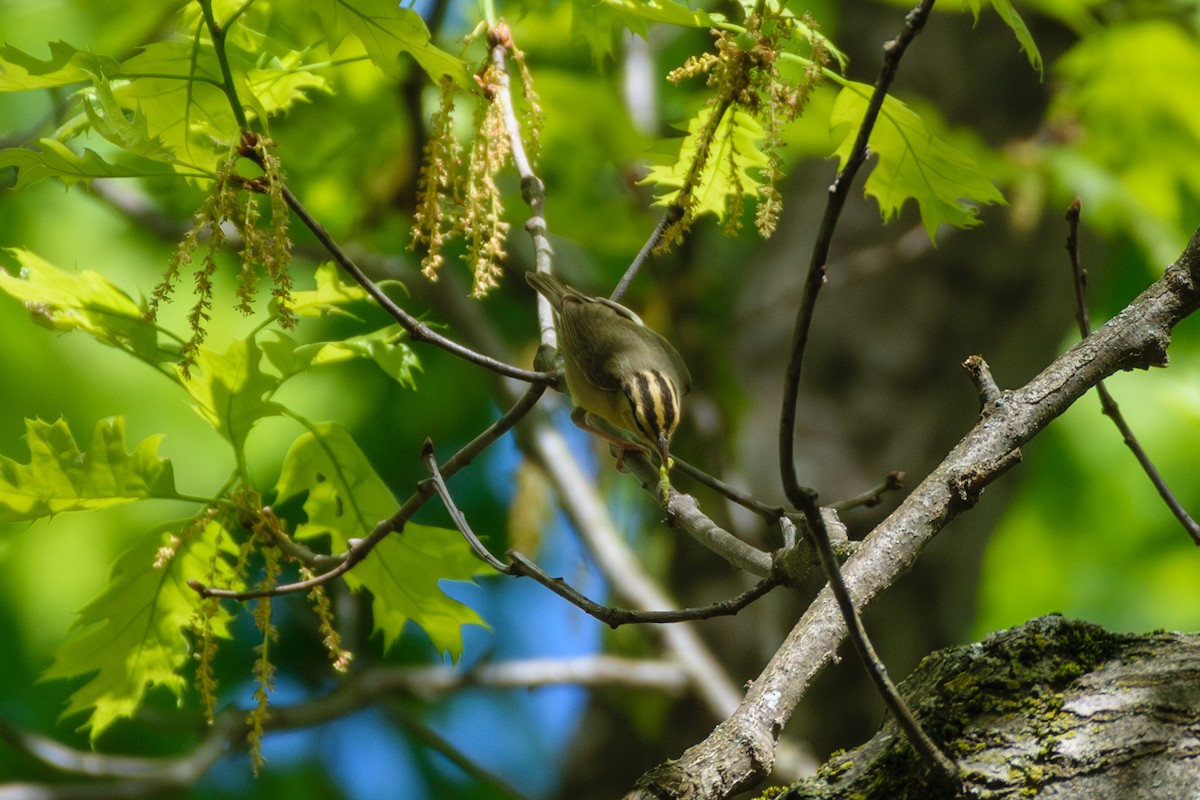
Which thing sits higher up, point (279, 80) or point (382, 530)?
point (279, 80)

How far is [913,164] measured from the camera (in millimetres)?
2129

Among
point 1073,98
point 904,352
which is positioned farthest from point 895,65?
point 904,352

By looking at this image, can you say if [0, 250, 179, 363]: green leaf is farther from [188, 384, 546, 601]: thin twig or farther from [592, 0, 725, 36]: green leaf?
[592, 0, 725, 36]: green leaf

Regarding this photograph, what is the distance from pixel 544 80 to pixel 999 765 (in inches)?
126

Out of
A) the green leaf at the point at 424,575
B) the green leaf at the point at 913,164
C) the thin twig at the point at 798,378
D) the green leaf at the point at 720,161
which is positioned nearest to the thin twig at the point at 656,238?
the green leaf at the point at 720,161

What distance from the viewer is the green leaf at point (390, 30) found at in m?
1.78

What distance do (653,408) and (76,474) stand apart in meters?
1.30

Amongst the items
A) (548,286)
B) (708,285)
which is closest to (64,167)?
(548,286)

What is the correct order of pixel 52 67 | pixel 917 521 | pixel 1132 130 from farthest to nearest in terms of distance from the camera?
pixel 1132 130, pixel 52 67, pixel 917 521

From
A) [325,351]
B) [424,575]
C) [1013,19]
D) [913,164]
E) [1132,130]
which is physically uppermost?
[1132,130]

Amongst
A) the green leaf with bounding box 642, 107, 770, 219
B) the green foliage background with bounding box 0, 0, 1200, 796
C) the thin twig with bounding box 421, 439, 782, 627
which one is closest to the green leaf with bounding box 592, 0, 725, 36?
the green leaf with bounding box 642, 107, 770, 219

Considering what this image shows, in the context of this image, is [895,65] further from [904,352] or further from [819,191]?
[819,191]

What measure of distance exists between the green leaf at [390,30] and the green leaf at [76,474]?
814mm

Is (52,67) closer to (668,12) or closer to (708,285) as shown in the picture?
(668,12)
